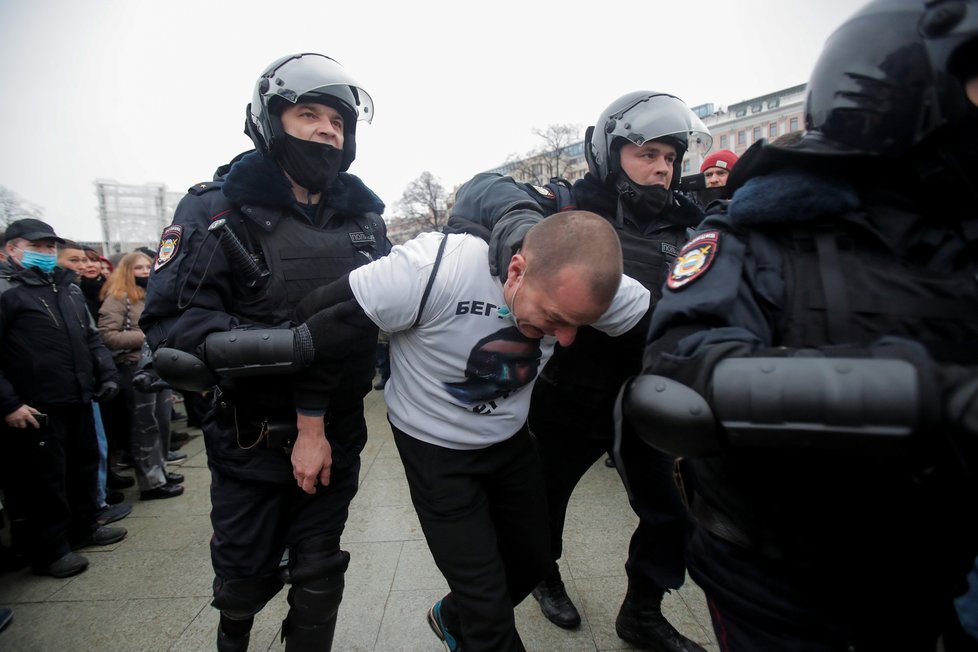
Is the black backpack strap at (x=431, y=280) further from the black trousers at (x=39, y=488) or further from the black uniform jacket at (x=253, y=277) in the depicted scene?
the black trousers at (x=39, y=488)

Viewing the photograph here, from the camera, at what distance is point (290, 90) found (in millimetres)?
1903

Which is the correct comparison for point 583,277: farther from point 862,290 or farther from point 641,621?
point 641,621

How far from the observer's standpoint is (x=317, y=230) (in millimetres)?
1935

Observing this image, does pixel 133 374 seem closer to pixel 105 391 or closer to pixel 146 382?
pixel 105 391

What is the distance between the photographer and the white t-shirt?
1.52 meters

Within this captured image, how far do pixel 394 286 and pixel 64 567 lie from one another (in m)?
2.88

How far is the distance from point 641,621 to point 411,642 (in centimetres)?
98

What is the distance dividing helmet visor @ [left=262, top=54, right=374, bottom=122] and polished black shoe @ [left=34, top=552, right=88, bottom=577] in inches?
111

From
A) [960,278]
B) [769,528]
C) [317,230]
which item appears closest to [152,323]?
[317,230]

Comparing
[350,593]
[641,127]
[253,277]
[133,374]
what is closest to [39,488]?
[133,374]

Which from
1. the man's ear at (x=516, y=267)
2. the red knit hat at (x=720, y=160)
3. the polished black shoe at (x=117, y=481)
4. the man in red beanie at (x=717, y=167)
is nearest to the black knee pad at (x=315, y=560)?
the man's ear at (x=516, y=267)

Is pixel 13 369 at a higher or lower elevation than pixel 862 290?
lower

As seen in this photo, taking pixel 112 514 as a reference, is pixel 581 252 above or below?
above

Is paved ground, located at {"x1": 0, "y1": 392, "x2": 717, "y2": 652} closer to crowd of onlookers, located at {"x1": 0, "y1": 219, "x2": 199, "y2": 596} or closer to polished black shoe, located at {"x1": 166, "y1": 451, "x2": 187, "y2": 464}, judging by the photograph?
crowd of onlookers, located at {"x1": 0, "y1": 219, "x2": 199, "y2": 596}
